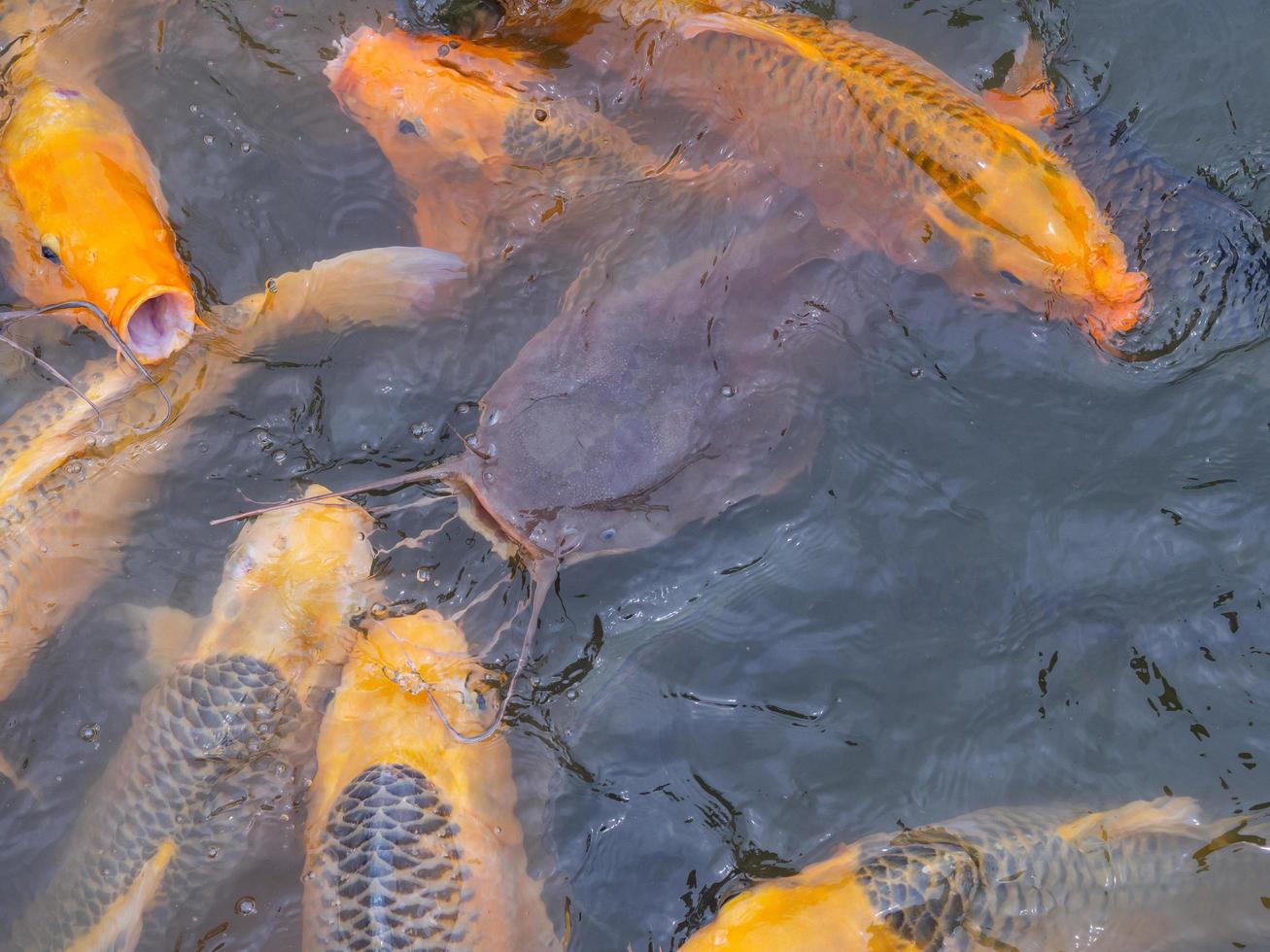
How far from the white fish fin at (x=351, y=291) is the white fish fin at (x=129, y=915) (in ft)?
5.58

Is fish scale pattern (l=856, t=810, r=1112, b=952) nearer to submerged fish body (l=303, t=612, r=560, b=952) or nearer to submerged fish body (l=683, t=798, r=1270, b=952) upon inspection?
submerged fish body (l=683, t=798, r=1270, b=952)

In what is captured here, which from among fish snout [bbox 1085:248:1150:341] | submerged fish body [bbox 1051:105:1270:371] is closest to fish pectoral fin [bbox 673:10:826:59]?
submerged fish body [bbox 1051:105:1270:371]

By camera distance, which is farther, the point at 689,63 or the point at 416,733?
the point at 689,63

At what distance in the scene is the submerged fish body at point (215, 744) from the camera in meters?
2.99

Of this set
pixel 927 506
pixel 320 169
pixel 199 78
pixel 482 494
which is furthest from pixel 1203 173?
pixel 199 78

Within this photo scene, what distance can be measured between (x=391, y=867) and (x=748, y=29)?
2.84 m

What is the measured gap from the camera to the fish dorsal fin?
9.75 ft

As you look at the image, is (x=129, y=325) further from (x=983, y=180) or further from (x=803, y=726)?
(x=983, y=180)

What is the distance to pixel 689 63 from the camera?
3629mm

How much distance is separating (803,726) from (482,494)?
1.24 meters

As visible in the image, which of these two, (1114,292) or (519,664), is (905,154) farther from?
(519,664)

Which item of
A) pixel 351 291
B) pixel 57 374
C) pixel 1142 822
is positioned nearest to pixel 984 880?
pixel 1142 822

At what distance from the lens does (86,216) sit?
3275 mm

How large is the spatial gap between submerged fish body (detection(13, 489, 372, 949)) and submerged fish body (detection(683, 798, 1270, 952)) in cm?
141
